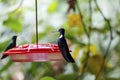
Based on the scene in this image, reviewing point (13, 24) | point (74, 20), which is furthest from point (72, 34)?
point (13, 24)

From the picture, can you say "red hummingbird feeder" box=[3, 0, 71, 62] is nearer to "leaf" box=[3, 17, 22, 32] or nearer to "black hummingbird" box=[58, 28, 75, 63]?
"black hummingbird" box=[58, 28, 75, 63]

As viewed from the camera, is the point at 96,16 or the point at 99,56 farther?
the point at 96,16

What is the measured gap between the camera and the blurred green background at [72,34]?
183 cm

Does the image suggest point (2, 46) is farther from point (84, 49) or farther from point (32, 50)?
point (84, 49)

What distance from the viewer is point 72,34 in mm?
2133

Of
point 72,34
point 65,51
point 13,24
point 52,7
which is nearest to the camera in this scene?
point 65,51

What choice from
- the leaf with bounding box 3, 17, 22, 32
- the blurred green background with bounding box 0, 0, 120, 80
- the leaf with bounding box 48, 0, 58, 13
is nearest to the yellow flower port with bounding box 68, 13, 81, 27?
the blurred green background with bounding box 0, 0, 120, 80


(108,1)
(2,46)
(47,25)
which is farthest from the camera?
(108,1)

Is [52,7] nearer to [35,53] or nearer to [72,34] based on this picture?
[72,34]

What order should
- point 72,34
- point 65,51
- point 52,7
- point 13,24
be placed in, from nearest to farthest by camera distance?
1. point 65,51
2. point 13,24
3. point 72,34
4. point 52,7

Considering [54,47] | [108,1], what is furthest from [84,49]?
[54,47]

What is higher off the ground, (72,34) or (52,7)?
(52,7)

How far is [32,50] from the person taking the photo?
112cm

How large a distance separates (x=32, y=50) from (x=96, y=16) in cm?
152
